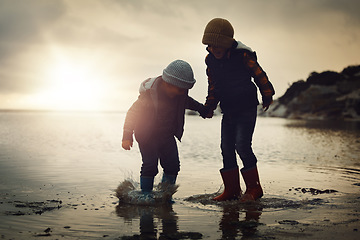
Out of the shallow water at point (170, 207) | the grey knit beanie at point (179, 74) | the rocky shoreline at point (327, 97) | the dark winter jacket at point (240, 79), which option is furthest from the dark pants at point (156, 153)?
the rocky shoreline at point (327, 97)

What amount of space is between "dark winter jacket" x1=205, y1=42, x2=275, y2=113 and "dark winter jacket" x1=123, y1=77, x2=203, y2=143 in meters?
0.53

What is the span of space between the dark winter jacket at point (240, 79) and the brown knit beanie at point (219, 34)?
0.12m

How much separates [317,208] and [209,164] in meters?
4.38

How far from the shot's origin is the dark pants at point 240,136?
5.02m

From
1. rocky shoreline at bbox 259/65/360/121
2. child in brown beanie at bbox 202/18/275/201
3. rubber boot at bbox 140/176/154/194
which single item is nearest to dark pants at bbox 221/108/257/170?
child in brown beanie at bbox 202/18/275/201

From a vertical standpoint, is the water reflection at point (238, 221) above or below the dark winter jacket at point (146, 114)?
below

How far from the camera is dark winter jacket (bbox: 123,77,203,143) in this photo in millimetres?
4809

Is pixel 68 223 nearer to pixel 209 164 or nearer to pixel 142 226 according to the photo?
pixel 142 226

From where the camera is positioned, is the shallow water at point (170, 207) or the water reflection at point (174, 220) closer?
the water reflection at point (174, 220)

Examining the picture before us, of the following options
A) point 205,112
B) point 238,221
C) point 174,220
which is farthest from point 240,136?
point 174,220

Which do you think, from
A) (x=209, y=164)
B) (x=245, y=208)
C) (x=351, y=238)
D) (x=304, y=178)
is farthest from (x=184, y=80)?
(x=209, y=164)

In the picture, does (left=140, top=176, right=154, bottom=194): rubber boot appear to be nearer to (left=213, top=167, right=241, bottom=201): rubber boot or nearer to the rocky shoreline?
(left=213, top=167, right=241, bottom=201): rubber boot

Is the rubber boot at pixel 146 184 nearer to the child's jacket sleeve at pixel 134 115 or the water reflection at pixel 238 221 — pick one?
the child's jacket sleeve at pixel 134 115

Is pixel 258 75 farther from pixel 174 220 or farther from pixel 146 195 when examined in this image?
pixel 174 220
